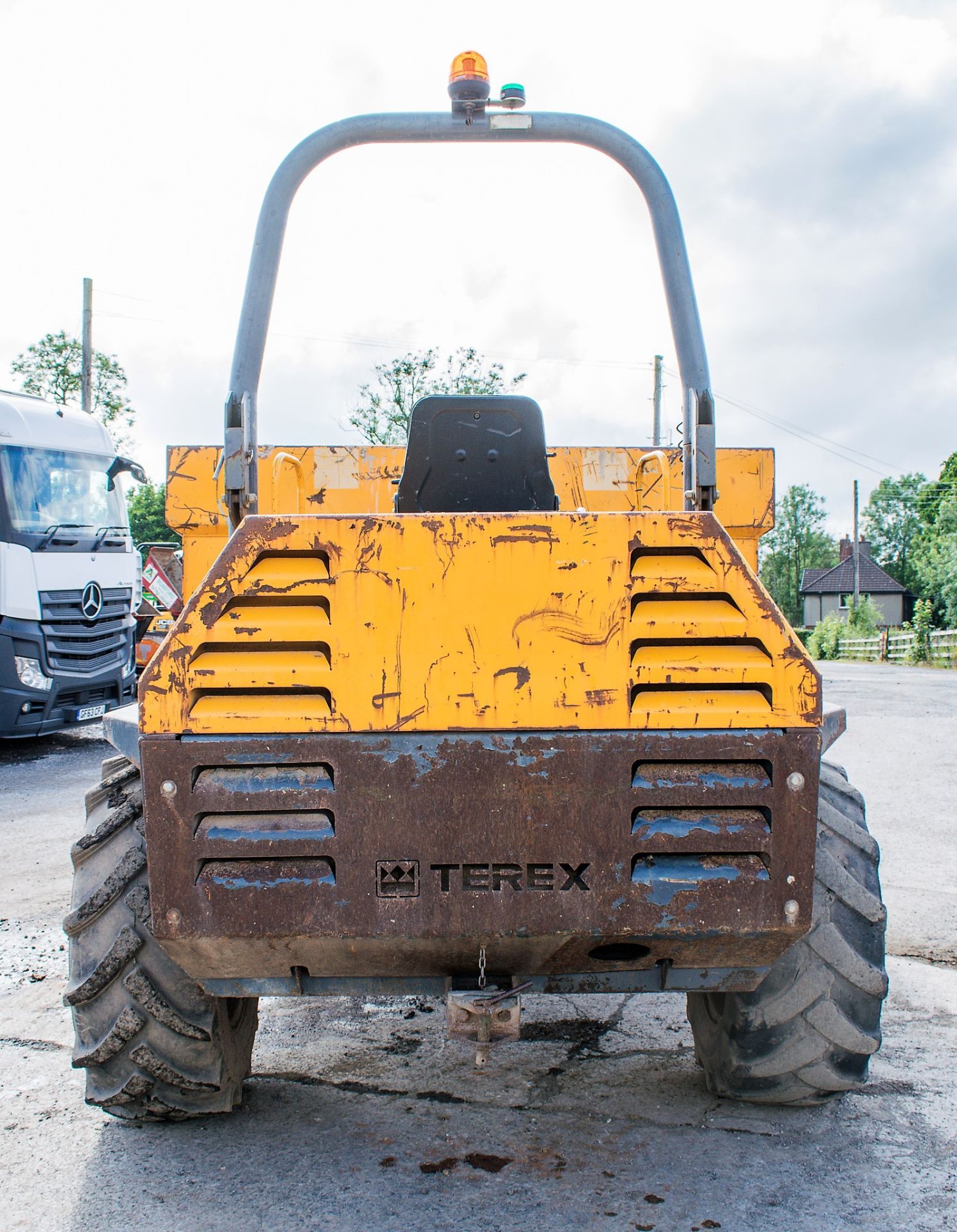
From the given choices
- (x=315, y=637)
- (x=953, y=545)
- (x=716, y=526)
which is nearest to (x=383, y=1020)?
(x=315, y=637)

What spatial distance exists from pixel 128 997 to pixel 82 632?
29.0ft

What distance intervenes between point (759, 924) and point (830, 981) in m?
0.66

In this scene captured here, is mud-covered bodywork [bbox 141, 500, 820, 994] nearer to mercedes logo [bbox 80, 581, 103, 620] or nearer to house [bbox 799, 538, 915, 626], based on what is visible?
mercedes logo [bbox 80, 581, 103, 620]

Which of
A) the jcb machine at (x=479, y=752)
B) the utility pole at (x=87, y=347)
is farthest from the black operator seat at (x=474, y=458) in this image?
the utility pole at (x=87, y=347)

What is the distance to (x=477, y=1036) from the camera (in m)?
2.54

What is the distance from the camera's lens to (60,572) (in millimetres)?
10867

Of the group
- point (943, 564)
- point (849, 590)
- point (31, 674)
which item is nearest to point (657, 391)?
point (943, 564)

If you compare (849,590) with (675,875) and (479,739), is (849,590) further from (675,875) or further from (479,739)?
(479,739)

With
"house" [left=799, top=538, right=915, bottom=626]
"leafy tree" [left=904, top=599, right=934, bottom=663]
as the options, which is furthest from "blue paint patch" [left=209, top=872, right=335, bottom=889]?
"house" [left=799, top=538, right=915, bottom=626]

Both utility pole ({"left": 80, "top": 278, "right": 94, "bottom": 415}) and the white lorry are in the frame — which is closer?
the white lorry

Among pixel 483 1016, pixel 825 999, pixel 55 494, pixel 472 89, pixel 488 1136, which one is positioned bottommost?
pixel 488 1136

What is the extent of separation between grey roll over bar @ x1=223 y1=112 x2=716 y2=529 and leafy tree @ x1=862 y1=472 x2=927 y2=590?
302ft

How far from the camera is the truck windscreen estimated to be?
34.5ft

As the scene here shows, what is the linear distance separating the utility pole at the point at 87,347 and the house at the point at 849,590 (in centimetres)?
6434
